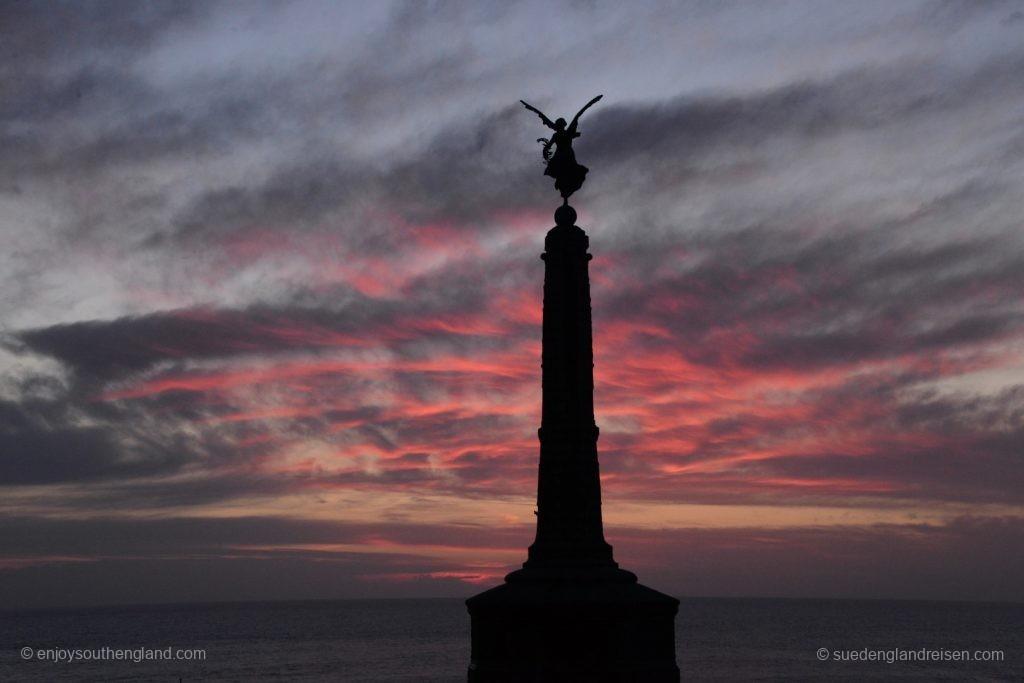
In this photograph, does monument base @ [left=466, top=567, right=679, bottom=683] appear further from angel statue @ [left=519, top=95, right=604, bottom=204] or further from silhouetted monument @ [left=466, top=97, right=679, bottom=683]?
angel statue @ [left=519, top=95, right=604, bottom=204]

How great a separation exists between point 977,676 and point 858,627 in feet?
303

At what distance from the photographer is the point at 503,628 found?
19031 mm

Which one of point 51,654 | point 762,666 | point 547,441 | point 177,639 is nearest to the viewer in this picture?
point 547,441

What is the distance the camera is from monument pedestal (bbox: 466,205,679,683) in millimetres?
18625

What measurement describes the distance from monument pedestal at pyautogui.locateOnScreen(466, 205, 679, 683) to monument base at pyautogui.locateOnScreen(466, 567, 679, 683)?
2 cm

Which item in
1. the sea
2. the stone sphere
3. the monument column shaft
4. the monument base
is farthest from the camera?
the sea

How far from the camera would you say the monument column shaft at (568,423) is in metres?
20.0

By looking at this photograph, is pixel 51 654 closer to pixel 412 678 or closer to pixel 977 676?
pixel 412 678

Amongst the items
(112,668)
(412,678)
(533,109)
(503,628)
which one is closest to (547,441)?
(503,628)

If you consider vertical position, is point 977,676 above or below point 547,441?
below

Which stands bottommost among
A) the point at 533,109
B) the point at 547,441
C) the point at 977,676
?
the point at 977,676

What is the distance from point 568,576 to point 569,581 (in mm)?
105

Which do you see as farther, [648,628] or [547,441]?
[547,441]

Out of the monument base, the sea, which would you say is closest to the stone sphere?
the monument base
